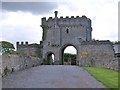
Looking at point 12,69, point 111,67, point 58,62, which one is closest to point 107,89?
point 12,69

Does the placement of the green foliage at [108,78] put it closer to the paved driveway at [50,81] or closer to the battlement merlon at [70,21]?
the paved driveway at [50,81]

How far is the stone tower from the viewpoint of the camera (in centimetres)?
5112

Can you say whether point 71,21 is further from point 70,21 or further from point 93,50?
point 93,50

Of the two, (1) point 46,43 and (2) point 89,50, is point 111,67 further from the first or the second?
(1) point 46,43

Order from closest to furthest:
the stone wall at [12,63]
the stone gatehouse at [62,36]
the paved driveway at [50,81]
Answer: the paved driveway at [50,81] < the stone wall at [12,63] < the stone gatehouse at [62,36]

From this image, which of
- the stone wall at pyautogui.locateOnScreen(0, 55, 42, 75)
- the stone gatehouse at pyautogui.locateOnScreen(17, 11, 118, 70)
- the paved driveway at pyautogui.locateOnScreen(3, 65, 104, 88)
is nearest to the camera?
the paved driveway at pyautogui.locateOnScreen(3, 65, 104, 88)

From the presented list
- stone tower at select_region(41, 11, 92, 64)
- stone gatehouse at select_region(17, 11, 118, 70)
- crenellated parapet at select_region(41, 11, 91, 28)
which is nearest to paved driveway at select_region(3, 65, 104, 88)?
stone gatehouse at select_region(17, 11, 118, 70)

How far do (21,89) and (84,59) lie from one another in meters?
34.3

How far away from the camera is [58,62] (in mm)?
50938

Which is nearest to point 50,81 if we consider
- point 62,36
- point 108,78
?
point 108,78

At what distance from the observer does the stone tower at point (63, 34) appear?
51125 mm

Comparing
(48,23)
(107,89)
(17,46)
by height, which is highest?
(48,23)

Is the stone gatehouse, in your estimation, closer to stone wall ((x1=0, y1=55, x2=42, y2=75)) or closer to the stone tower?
the stone tower

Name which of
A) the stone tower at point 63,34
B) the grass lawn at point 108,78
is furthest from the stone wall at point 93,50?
the grass lawn at point 108,78
